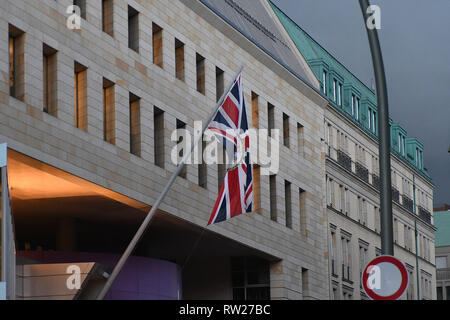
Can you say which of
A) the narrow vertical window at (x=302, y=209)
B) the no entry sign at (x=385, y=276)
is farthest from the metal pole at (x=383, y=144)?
the narrow vertical window at (x=302, y=209)

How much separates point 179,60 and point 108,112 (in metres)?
6.58

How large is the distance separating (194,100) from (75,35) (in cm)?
897

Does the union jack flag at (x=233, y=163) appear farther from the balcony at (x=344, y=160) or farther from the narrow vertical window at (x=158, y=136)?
the balcony at (x=344, y=160)

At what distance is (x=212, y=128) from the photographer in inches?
1103

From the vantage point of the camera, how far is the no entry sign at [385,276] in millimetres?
16234

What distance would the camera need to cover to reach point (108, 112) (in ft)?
128

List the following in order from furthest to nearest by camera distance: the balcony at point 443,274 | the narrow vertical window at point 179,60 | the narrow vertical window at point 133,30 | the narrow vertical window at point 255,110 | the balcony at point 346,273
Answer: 1. the balcony at point 443,274
2. the balcony at point 346,273
3. the narrow vertical window at point 255,110
4. the narrow vertical window at point 179,60
5. the narrow vertical window at point 133,30

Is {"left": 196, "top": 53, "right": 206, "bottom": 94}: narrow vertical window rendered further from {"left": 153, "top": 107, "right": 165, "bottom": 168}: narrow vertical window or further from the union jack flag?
the union jack flag

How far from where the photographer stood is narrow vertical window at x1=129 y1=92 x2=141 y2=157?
4056cm

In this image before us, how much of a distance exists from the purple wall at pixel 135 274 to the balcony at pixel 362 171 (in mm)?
25834

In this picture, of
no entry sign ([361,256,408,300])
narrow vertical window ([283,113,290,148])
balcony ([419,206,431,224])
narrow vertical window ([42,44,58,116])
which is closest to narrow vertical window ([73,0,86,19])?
narrow vertical window ([42,44,58,116])

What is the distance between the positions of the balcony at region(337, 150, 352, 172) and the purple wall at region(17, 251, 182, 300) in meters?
21.6
